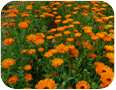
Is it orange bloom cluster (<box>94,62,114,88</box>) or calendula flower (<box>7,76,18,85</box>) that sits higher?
orange bloom cluster (<box>94,62,114,88</box>)

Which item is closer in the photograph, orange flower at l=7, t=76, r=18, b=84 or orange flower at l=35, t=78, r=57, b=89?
orange flower at l=35, t=78, r=57, b=89

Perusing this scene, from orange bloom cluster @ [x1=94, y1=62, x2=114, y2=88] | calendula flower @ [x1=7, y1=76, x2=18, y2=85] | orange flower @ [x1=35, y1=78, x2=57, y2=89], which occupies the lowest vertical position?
calendula flower @ [x1=7, y1=76, x2=18, y2=85]

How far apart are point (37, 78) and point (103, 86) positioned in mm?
872

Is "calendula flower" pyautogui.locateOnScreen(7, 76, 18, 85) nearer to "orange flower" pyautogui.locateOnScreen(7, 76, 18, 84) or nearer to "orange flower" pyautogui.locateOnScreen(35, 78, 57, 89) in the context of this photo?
"orange flower" pyautogui.locateOnScreen(7, 76, 18, 84)

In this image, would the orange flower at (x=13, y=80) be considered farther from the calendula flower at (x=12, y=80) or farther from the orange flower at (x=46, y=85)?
the orange flower at (x=46, y=85)

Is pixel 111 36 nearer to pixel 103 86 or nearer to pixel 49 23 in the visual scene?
pixel 103 86

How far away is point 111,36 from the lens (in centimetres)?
199

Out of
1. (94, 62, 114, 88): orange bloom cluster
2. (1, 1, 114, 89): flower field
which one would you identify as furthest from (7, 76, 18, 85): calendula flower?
(94, 62, 114, 88): orange bloom cluster

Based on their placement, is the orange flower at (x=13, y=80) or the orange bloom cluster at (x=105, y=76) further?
the orange flower at (x=13, y=80)

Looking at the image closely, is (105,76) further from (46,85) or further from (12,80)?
(12,80)

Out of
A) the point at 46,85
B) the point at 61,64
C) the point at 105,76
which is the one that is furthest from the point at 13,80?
the point at 105,76

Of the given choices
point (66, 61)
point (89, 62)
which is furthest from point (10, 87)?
point (89, 62)

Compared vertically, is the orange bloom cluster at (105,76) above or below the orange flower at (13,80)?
above

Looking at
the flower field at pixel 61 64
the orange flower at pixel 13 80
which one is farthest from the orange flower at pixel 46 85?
the orange flower at pixel 13 80
